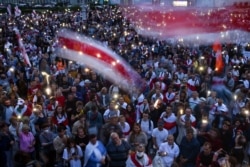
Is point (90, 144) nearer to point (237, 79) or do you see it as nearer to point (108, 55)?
point (237, 79)

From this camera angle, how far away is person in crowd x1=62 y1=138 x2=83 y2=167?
8.61 m

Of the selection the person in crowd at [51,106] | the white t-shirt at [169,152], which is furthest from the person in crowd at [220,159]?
the person in crowd at [51,106]

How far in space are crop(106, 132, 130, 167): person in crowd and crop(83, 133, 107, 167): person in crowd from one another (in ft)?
0.50

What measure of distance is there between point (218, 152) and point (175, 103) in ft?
8.75

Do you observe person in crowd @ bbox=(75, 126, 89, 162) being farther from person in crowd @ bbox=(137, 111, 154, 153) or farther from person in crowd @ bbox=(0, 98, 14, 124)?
person in crowd @ bbox=(0, 98, 14, 124)

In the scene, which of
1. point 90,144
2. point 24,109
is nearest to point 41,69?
point 24,109

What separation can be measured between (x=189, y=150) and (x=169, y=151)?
447 mm

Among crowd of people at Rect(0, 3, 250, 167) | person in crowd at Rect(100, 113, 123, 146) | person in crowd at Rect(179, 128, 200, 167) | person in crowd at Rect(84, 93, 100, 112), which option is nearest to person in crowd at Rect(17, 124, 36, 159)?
crowd of people at Rect(0, 3, 250, 167)

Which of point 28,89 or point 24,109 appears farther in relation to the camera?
point 28,89

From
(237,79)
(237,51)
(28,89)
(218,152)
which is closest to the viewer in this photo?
(218,152)

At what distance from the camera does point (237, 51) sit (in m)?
21.7

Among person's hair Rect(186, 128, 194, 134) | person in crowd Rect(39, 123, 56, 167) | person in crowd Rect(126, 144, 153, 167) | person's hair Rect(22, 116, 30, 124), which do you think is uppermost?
person's hair Rect(22, 116, 30, 124)

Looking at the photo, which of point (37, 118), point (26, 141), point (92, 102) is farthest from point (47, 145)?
point (92, 102)

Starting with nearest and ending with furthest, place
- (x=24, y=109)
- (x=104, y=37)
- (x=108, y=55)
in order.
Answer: (x=24, y=109), (x=108, y=55), (x=104, y=37)
